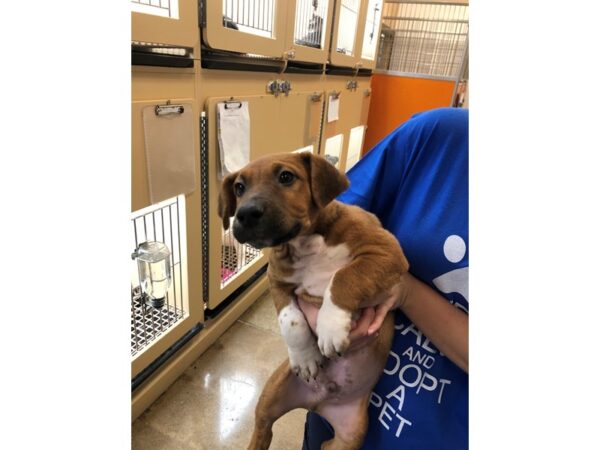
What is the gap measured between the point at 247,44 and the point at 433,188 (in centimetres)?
117

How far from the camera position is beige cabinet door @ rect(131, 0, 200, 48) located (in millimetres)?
1128

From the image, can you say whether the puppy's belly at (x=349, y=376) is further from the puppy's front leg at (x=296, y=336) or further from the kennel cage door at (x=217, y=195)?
the kennel cage door at (x=217, y=195)

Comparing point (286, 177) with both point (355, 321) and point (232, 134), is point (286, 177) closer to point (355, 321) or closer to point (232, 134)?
point (355, 321)

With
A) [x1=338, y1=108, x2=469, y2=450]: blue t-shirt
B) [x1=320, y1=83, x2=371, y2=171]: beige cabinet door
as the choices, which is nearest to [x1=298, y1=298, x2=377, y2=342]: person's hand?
[x1=338, y1=108, x2=469, y2=450]: blue t-shirt

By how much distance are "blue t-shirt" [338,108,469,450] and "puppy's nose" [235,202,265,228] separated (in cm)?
41

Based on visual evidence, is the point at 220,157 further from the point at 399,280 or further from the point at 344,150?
the point at 344,150

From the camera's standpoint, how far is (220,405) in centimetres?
187

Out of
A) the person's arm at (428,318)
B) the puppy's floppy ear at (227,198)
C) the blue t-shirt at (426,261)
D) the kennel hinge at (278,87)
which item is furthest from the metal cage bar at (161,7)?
the person's arm at (428,318)

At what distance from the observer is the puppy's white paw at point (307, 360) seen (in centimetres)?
109

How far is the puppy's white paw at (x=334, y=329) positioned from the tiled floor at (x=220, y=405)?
3.44ft

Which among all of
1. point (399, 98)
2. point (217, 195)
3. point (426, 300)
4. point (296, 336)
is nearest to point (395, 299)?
point (426, 300)

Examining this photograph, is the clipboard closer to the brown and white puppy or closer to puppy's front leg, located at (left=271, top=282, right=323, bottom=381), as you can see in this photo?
the brown and white puppy

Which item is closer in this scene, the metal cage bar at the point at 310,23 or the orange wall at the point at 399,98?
the metal cage bar at the point at 310,23
